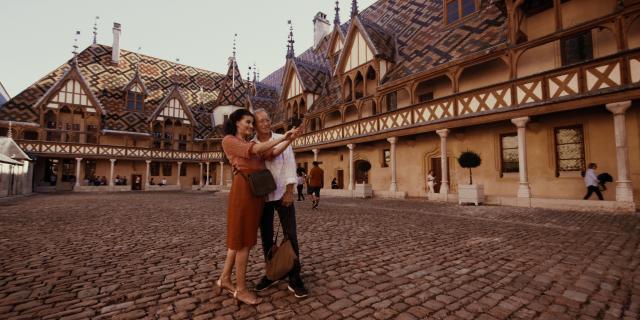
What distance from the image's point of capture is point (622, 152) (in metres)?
8.55

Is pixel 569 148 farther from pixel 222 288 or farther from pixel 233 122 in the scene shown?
pixel 222 288

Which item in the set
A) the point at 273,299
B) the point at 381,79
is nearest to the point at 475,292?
the point at 273,299

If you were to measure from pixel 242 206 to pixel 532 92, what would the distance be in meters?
11.6

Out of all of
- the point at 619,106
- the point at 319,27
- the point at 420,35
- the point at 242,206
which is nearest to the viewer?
the point at 242,206

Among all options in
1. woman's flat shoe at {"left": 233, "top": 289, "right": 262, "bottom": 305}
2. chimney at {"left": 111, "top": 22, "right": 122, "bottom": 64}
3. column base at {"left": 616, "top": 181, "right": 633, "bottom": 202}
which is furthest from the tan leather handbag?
chimney at {"left": 111, "top": 22, "right": 122, "bottom": 64}

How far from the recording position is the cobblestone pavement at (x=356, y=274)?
2340mm

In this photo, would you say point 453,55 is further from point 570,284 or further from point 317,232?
point 570,284

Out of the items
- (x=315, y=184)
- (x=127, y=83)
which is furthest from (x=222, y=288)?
(x=127, y=83)

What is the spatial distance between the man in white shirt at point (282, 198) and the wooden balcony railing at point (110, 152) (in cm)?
3057

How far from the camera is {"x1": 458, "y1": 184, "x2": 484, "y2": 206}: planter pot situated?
Answer: 11.0m

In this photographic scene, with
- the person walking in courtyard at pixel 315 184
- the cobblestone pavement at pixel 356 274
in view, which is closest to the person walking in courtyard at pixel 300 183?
the person walking in courtyard at pixel 315 184

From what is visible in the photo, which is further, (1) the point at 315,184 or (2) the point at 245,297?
(1) the point at 315,184

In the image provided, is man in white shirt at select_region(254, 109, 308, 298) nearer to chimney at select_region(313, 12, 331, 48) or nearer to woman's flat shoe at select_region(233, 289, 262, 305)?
woman's flat shoe at select_region(233, 289, 262, 305)

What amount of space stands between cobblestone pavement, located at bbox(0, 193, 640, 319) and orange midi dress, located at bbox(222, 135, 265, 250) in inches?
21.7
